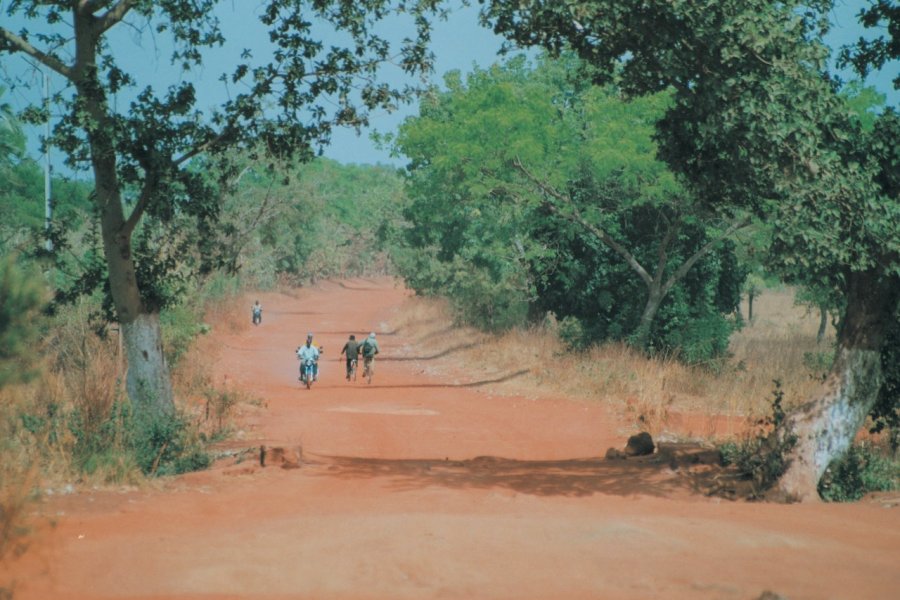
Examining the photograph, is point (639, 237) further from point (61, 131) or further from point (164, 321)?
point (61, 131)

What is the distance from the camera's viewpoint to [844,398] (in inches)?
454

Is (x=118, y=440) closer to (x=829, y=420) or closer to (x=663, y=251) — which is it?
(x=829, y=420)

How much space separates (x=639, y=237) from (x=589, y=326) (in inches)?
123

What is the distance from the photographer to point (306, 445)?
17.3 meters

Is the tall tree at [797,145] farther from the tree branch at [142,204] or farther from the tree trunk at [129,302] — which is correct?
the tree trunk at [129,302]

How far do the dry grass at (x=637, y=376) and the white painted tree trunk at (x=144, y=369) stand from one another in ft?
28.2

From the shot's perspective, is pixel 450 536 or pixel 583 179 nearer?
pixel 450 536

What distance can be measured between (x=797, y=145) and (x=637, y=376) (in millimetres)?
12555

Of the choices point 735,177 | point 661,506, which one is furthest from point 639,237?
point 661,506

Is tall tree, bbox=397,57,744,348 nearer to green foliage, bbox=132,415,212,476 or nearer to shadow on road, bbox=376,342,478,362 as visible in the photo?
shadow on road, bbox=376,342,478,362

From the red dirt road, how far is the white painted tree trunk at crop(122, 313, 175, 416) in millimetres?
1466

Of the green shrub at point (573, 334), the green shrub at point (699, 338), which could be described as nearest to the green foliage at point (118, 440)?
the green shrub at point (699, 338)

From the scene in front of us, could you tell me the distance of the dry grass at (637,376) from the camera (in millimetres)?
19922

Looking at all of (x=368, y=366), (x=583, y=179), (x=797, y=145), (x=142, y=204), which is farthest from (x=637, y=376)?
(x=142, y=204)
